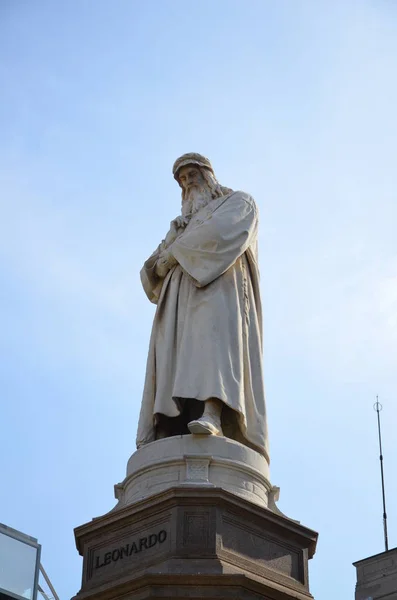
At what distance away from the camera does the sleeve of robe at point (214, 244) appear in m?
17.2

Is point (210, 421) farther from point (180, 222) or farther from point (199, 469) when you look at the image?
point (180, 222)

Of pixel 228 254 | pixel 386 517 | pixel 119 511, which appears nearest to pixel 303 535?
pixel 119 511

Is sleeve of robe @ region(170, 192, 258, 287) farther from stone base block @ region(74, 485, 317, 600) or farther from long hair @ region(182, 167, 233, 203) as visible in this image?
stone base block @ region(74, 485, 317, 600)

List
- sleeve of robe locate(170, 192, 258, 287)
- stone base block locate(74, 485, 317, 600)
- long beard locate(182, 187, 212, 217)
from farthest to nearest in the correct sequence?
long beard locate(182, 187, 212, 217), sleeve of robe locate(170, 192, 258, 287), stone base block locate(74, 485, 317, 600)

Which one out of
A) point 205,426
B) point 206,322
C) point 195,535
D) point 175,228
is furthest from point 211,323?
point 195,535

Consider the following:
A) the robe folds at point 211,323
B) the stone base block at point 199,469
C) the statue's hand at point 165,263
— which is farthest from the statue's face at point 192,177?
the stone base block at point 199,469

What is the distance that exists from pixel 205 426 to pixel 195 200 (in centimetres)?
372

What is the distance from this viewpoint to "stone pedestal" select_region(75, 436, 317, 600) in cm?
1451

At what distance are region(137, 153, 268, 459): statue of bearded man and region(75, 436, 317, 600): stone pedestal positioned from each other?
444 millimetres

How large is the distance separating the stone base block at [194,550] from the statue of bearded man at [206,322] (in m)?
1.05

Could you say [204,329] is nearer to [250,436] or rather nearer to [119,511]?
[250,436]

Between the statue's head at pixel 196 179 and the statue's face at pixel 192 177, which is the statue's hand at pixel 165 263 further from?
the statue's face at pixel 192 177

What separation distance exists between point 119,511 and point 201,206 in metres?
4.49

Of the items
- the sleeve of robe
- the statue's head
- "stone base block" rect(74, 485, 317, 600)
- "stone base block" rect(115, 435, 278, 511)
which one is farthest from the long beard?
"stone base block" rect(74, 485, 317, 600)
